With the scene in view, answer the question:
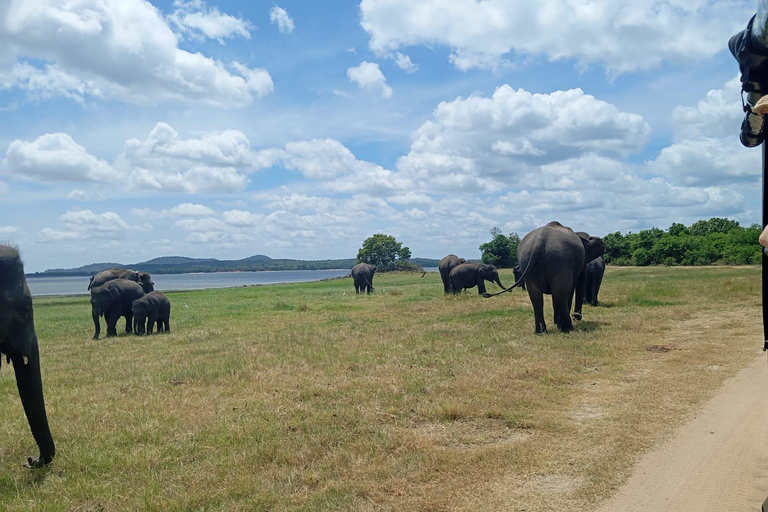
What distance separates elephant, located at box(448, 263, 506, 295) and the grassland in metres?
13.8

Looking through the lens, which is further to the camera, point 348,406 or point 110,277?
point 110,277

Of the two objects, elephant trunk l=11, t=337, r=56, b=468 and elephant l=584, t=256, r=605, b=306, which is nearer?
elephant trunk l=11, t=337, r=56, b=468

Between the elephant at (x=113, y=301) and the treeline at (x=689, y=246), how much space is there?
48635 millimetres

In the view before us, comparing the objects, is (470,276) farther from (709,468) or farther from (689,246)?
(689,246)

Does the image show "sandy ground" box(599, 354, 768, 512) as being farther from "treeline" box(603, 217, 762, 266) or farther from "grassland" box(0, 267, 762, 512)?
"treeline" box(603, 217, 762, 266)

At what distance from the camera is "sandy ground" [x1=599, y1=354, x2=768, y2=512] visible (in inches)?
184

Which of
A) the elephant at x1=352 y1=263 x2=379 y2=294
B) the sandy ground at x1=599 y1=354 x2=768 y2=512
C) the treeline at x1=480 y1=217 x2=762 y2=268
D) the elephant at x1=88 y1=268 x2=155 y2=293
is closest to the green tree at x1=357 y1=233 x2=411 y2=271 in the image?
the treeline at x1=480 y1=217 x2=762 y2=268

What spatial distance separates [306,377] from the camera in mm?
9641

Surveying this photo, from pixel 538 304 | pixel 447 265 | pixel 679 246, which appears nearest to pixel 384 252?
pixel 679 246

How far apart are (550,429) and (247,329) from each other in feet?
43.9

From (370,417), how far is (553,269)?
24.9 feet

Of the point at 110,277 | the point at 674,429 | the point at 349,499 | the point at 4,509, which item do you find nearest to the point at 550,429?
the point at 674,429

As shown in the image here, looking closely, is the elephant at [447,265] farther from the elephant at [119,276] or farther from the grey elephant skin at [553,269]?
the grey elephant skin at [553,269]

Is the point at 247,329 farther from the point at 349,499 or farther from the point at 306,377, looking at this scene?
the point at 349,499
